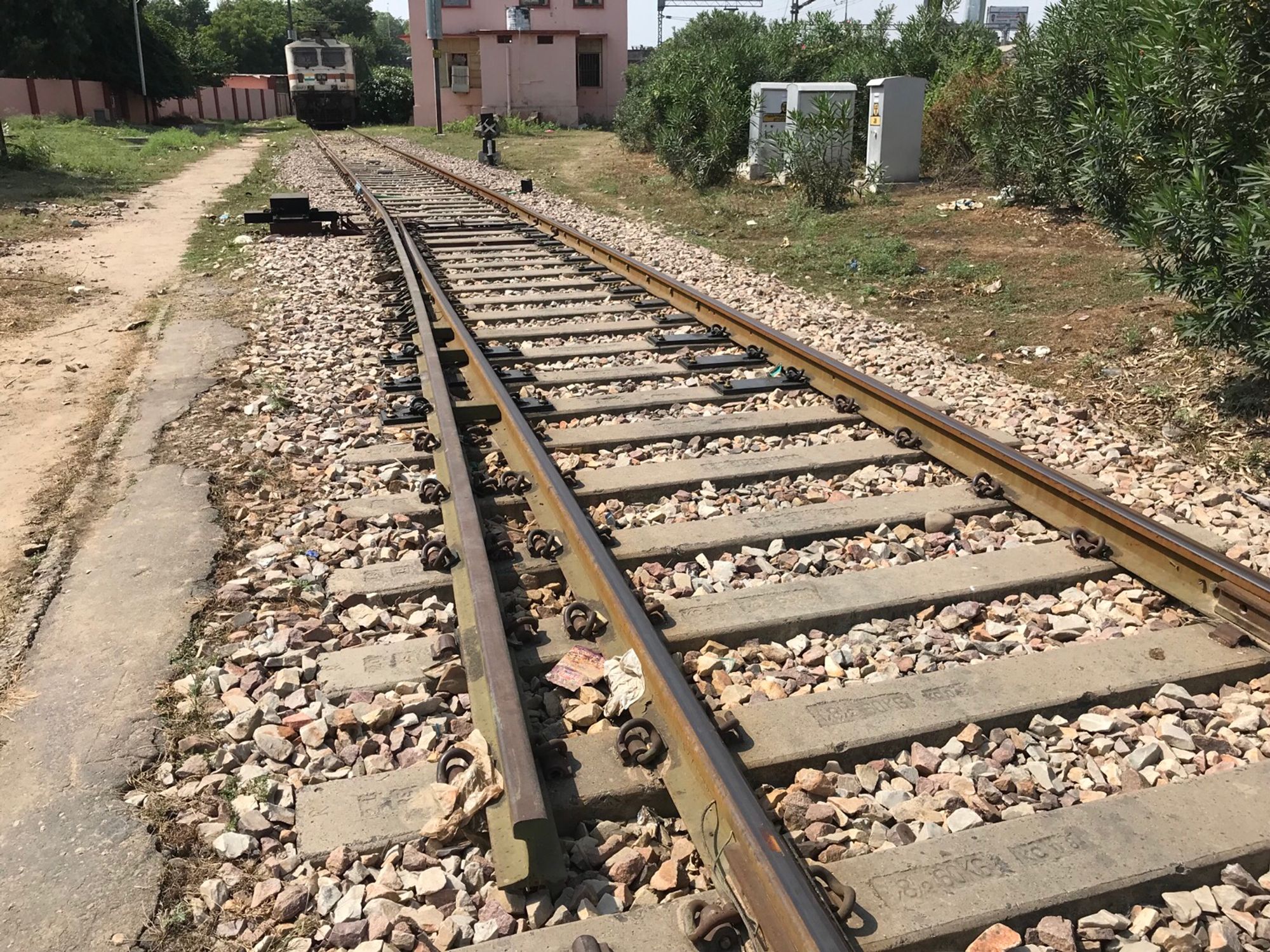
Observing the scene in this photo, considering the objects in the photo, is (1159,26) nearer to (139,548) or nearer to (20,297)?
(139,548)

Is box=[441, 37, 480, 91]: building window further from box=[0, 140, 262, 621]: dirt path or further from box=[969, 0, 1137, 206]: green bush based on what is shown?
box=[969, 0, 1137, 206]: green bush

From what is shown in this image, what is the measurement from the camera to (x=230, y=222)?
45.5 feet

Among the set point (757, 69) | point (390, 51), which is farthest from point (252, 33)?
point (757, 69)

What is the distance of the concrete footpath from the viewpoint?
2.25m

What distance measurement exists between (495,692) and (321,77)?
3926 cm

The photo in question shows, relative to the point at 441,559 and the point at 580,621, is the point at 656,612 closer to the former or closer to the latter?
the point at 580,621

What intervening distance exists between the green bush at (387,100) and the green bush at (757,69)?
1017 inches

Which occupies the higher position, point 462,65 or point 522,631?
point 462,65

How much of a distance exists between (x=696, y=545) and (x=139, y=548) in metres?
2.16

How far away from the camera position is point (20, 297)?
9.08 metres

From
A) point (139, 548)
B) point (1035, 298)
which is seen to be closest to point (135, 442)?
point (139, 548)

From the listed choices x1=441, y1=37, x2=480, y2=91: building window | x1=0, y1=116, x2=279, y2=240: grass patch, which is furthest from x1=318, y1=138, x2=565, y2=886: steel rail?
x1=441, y1=37, x2=480, y2=91: building window

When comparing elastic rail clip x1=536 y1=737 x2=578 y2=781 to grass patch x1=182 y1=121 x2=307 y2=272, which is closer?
elastic rail clip x1=536 y1=737 x2=578 y2=781

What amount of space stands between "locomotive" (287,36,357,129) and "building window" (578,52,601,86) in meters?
Result: 10.1
